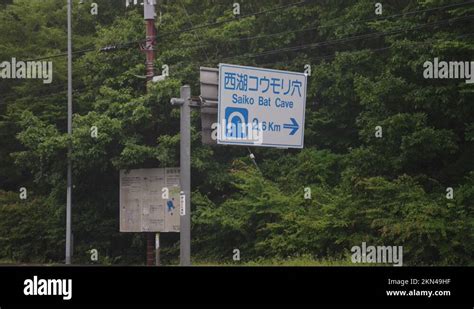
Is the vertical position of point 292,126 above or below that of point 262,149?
above

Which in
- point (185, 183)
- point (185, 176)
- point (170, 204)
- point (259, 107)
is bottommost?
point (170, 204)

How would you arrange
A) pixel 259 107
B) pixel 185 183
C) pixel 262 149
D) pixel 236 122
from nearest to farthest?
pixel 185 183 → pixel 236 122 → pixel 259 107 → pixel 262 149

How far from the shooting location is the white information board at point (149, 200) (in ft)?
81.4

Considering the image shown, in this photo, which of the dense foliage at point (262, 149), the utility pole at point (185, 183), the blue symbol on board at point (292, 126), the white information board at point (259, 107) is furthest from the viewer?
the dense foliage at point (262, 149)

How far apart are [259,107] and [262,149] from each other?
9497mm

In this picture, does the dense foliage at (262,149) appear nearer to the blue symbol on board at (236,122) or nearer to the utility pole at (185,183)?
the blue symbol on board at (236,122)

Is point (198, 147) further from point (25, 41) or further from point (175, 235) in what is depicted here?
point (25, 41)

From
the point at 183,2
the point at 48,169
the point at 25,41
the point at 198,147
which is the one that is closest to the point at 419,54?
the point at 198,147

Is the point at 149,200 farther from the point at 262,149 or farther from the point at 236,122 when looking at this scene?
the point at 236,122

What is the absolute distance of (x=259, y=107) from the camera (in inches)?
711

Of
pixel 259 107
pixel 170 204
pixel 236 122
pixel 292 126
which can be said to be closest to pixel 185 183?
pixel 236 122

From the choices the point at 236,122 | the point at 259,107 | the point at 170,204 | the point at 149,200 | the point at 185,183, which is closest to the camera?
the point at 185,183

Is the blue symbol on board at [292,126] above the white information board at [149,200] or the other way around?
above

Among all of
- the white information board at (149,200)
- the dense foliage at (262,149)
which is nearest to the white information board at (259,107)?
the dense foliage at (262,149)
